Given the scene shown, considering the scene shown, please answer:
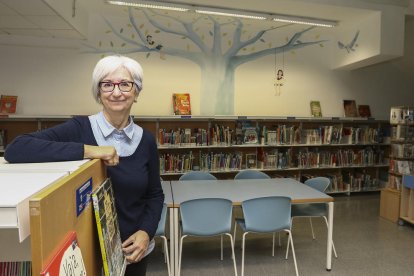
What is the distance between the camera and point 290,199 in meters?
2.77

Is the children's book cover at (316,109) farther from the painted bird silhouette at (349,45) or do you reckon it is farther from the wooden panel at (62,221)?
the wooden panel at (62,221)

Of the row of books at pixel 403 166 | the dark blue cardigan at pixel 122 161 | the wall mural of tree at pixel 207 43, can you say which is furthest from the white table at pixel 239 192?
the row of books at pixel 403 166

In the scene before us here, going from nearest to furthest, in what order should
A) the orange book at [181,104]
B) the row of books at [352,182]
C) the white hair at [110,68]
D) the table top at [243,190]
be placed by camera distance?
the white hair at [110,68] → the table top at [243,190] → the orange book at [181,104] → the row of books at [352,182]

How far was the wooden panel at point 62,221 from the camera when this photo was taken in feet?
1.52

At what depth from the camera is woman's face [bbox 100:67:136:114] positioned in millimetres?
1030

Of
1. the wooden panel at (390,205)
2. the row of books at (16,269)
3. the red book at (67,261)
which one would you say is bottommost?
the wooden panel at (390,205)

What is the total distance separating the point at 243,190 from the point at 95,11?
12.7 feet

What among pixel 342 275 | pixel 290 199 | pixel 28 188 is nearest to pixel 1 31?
pixel 290 199

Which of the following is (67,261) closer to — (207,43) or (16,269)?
(16,269)

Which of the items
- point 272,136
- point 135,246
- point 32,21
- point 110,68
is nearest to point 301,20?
point 272,136

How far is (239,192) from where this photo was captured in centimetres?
316

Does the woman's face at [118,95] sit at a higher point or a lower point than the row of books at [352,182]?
higher

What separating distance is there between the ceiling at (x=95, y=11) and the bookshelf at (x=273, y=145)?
1.33 metres

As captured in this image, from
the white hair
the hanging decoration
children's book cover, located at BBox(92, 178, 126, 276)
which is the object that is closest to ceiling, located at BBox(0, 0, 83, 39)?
the white hair
